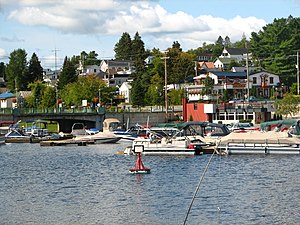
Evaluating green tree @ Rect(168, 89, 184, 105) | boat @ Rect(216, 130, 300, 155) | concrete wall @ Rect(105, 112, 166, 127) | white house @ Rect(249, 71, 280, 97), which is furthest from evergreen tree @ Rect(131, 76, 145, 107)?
boat @ Rect(216, 130, 300, 155)

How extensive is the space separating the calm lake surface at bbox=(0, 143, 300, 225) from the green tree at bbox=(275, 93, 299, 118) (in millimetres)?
54535

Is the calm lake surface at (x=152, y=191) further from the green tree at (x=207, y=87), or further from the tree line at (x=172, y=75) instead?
the tree line at (x=172, y=75)

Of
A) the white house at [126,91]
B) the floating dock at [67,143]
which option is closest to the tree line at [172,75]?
the white house at [126,91]

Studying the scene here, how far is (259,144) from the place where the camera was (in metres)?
72.6

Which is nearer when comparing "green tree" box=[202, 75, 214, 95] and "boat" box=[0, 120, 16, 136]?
"boat" box=[0, 120, 16, 136]

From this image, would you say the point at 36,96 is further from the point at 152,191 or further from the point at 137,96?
the point at 152,191

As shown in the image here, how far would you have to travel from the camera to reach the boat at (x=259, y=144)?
70562mm

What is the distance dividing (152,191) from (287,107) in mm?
80064

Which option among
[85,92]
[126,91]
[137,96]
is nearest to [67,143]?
[137,96]

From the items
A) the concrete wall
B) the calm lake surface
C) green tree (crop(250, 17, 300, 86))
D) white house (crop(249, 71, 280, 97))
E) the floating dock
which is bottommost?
Answer: the calm lake surface

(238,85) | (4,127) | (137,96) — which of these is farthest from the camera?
(238,85)

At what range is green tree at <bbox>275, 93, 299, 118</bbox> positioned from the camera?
4919 inches

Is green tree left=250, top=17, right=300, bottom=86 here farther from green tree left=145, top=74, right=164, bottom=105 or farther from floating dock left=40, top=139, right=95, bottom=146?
floating dock left=40, top=139, right=95, bottom=146

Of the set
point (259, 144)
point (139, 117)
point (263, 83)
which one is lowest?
point (259, 144)
